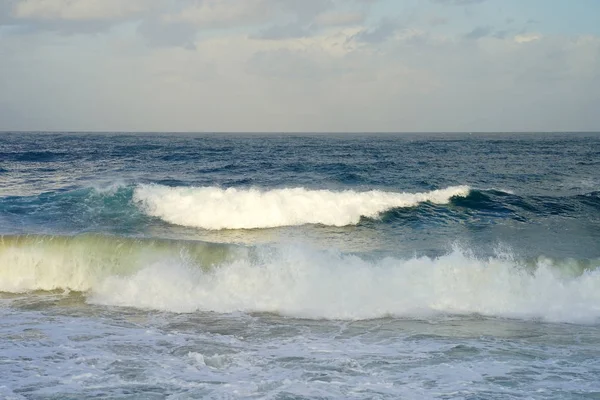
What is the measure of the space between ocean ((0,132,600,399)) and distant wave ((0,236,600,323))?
0.05 meters

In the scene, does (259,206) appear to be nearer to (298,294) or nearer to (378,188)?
(378,188)

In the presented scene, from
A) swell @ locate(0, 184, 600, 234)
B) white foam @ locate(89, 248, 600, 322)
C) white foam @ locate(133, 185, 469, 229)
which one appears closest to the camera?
white foam @ locate(89, 248, 600, 322)

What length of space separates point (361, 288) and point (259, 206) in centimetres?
866

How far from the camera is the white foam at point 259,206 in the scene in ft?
62.8

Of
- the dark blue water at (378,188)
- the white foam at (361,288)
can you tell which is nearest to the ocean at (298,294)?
the white foam at (361,288)

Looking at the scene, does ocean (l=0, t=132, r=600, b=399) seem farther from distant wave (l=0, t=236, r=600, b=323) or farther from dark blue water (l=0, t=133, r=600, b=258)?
dark blue water (l=0, t=133, r=600, b=258)

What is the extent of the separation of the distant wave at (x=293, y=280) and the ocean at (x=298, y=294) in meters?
0.05

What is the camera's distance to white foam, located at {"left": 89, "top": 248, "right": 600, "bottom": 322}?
35.3 feet

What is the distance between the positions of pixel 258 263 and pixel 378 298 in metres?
3.10

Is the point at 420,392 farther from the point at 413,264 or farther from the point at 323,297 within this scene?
the point at 413,264

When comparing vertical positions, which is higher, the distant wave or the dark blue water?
the dark blue water

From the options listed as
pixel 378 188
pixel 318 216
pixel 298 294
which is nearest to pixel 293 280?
pixel 298 294

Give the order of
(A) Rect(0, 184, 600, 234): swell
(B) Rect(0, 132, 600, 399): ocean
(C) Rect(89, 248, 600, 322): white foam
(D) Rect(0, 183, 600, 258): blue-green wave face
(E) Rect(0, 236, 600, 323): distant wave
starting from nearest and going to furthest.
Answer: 1. (B) Rect(0, 132, 600, 399): ocean
2. (C) Rect(89, 248, 600, 322): white foam
3. (E) Rect(0, 236, 600, 323): distant wave
4. (D) Rect(0, 183, 600, 258): blue-green wave face
5. (A) Rect(0, 184, 600, 234): swell

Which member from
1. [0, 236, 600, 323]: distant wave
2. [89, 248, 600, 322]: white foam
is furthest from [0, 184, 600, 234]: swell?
[89, 248, 600, 322]: white foam
